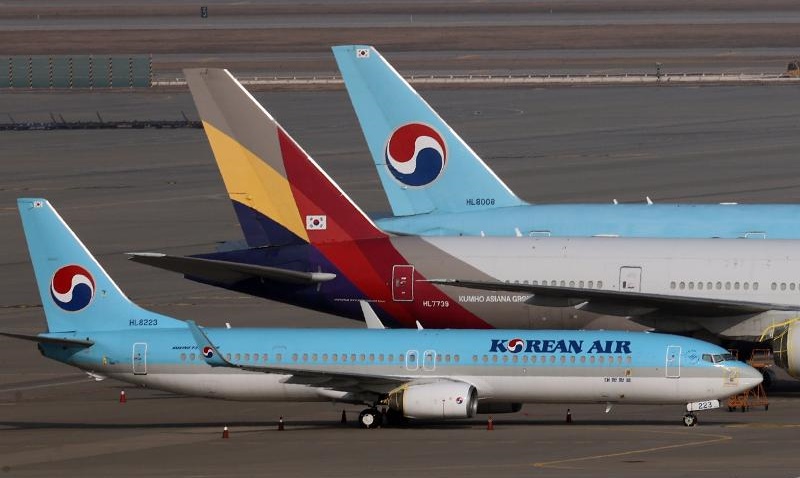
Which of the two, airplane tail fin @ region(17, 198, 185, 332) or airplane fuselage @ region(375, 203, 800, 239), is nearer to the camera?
airplane tail fin @ region(17, 198, 185, 332)

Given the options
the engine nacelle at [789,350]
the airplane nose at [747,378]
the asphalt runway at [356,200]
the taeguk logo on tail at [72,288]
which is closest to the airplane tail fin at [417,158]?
the asphalt runway at [356,200]

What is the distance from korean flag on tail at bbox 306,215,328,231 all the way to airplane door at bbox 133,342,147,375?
836cm

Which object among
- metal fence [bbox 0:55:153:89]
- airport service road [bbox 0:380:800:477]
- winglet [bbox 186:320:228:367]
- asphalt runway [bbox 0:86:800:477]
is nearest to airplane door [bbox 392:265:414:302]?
airport service road [bbox 0:380:800:477]

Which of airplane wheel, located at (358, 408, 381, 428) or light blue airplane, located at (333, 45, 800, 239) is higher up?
light blue airplane, located at (333, 45, 800, 239)

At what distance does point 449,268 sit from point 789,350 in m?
9.21

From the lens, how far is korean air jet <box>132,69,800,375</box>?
45344 millimetres

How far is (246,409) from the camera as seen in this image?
145 ft

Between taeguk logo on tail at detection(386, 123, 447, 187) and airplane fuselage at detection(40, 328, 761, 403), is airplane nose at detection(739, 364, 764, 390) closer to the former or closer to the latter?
airplane fuselage at detection(40, 328, 761, 403)

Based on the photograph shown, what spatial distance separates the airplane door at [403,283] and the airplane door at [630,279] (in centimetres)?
544

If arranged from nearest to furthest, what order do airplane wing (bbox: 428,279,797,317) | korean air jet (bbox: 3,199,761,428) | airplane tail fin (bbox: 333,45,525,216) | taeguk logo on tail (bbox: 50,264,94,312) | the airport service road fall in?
the airport service road
korean air jet (bbox: 3,199,761,428)
taeguk logo on tail (bbox: 50,264,94,312)
airplane wing (bbox: 428,279,797,317)
airplane tail fin (bbox: 333,45,525,216)

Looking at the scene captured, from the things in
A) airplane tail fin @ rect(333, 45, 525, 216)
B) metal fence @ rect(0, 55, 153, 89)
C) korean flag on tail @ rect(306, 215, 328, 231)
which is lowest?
korean flag on tail @ rect(306, 215, 328, 231)

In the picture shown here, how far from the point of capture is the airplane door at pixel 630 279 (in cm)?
4612

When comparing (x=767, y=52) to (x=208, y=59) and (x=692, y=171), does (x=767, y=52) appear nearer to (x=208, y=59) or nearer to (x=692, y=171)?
(x=208, y=59)

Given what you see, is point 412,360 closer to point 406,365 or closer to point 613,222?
point 406,365
